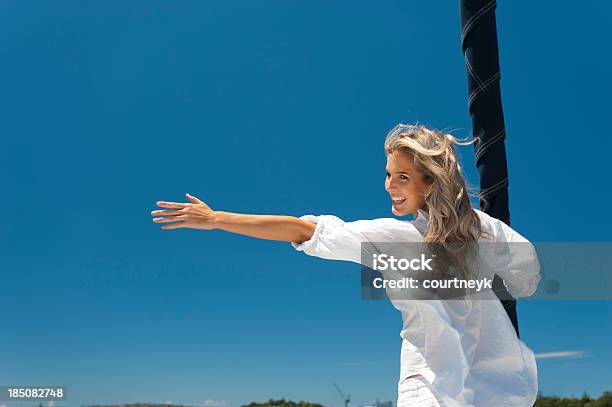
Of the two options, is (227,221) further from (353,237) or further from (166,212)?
(353,237)

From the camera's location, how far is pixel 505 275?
3758 millimetres

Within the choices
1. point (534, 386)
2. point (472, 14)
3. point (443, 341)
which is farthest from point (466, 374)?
point (472, 14)

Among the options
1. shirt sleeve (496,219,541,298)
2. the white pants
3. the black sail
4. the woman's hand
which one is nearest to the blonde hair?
shirt sleeve (496,219,541,298)

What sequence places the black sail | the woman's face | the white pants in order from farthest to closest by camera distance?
the black sail
the woman's face
the white pants

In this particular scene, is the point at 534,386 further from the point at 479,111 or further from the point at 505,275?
the point at 479,111

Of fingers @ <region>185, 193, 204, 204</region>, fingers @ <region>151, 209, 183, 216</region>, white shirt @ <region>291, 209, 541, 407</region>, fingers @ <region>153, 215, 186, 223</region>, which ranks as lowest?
white shirt @ <region>291, 209, 541, 407</region>

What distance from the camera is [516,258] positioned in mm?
3658

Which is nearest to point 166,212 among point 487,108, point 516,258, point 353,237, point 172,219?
point 172,219

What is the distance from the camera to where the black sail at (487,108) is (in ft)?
15.0

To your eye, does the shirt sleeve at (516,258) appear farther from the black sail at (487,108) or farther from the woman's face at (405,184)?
the black sail at (487,108)

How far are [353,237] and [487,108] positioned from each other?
184cm

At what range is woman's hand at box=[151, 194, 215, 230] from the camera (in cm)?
328

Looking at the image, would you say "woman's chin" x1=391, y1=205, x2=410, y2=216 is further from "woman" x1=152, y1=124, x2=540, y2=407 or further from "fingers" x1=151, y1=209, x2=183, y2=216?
"fingers" x1=151, y1=209, x2=183, y2=216

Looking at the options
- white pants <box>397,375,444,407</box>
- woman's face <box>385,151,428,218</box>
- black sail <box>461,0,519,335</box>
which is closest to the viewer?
white pants <box>397,375,444,407</box>
